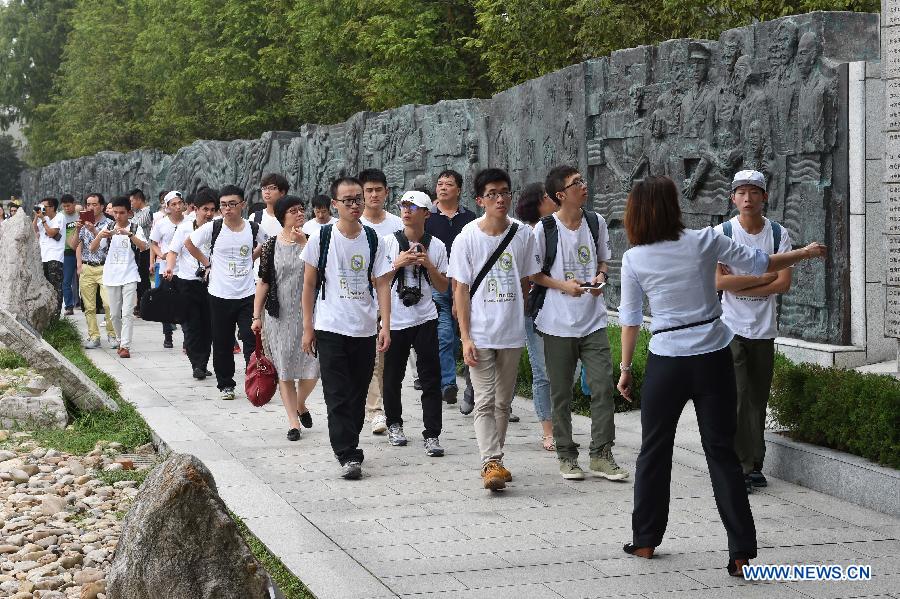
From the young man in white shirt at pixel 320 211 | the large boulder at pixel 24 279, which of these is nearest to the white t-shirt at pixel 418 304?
the young man in white shirt at pixel 320 211

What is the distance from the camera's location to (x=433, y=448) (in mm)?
9047

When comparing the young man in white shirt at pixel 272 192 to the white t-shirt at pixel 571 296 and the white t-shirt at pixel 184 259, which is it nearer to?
the white t-shirt at pixel 184 259

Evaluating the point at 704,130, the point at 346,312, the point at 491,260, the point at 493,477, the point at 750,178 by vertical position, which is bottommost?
the point at 493,477

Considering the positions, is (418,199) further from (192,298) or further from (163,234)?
(163,234)

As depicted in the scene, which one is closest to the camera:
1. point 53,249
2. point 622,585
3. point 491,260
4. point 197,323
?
point 622,585

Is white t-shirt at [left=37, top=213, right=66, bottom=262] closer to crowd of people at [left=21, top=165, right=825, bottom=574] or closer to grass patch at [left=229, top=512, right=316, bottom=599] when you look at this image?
crowd of people at [left=21, top=165, right=825, bottom=574]

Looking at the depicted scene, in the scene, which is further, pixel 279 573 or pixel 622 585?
pixel 279 573

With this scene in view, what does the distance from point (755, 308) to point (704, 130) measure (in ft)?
17.5

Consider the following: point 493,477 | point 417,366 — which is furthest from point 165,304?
point 493,477

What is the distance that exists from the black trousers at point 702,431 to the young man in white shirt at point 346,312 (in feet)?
8.90

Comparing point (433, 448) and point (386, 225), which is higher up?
point (386, 225)

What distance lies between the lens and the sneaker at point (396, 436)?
9.51 m

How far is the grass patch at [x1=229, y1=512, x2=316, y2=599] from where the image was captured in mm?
5843

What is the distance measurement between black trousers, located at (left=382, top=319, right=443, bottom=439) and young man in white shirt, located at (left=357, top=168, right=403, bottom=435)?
0.62 feet
